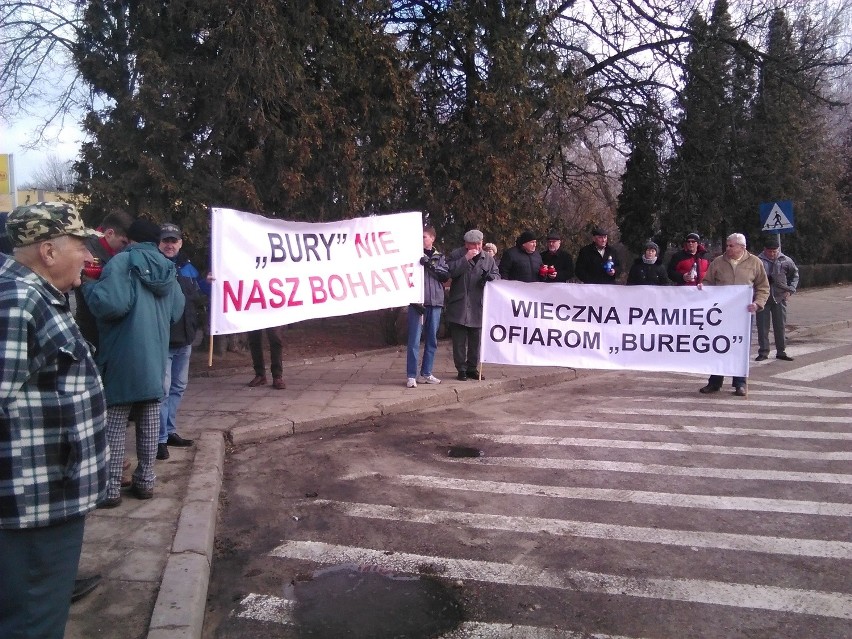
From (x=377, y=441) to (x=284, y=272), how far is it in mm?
2112

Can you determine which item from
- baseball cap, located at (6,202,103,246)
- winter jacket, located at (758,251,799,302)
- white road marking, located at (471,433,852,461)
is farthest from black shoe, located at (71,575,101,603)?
winter jacket, located at (758,251,799,302)

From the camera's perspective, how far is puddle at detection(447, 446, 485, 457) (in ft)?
21.7

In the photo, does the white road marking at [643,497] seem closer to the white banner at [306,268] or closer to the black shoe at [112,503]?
the black shoe at [112,503]

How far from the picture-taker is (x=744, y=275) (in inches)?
362

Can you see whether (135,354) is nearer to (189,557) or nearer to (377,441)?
(189,557)

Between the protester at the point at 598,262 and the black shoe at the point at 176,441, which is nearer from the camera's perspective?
the black shoe at the point at 176,441

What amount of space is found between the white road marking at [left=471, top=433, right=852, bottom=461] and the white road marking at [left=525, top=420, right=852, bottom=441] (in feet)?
1.75

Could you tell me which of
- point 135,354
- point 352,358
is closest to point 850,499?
point 135,354

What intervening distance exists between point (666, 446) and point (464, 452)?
6.08 feet

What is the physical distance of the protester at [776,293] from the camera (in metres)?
12.1

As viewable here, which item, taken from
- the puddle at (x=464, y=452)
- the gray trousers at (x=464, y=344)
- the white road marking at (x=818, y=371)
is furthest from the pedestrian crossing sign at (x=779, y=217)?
the puddle at (x=464, y=452)

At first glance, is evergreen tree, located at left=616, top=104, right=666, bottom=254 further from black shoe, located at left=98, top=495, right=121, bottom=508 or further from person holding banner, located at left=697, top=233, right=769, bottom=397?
black shoe, located at left=98, top=495, right=121, bottom=508

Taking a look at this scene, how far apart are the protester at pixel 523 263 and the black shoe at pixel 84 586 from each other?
6834 millimetres

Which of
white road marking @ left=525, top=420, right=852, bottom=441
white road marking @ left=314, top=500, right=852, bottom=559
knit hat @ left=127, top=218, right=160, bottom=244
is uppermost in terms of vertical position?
knit hat @ left=127, top=218, right=160, bottom=244
